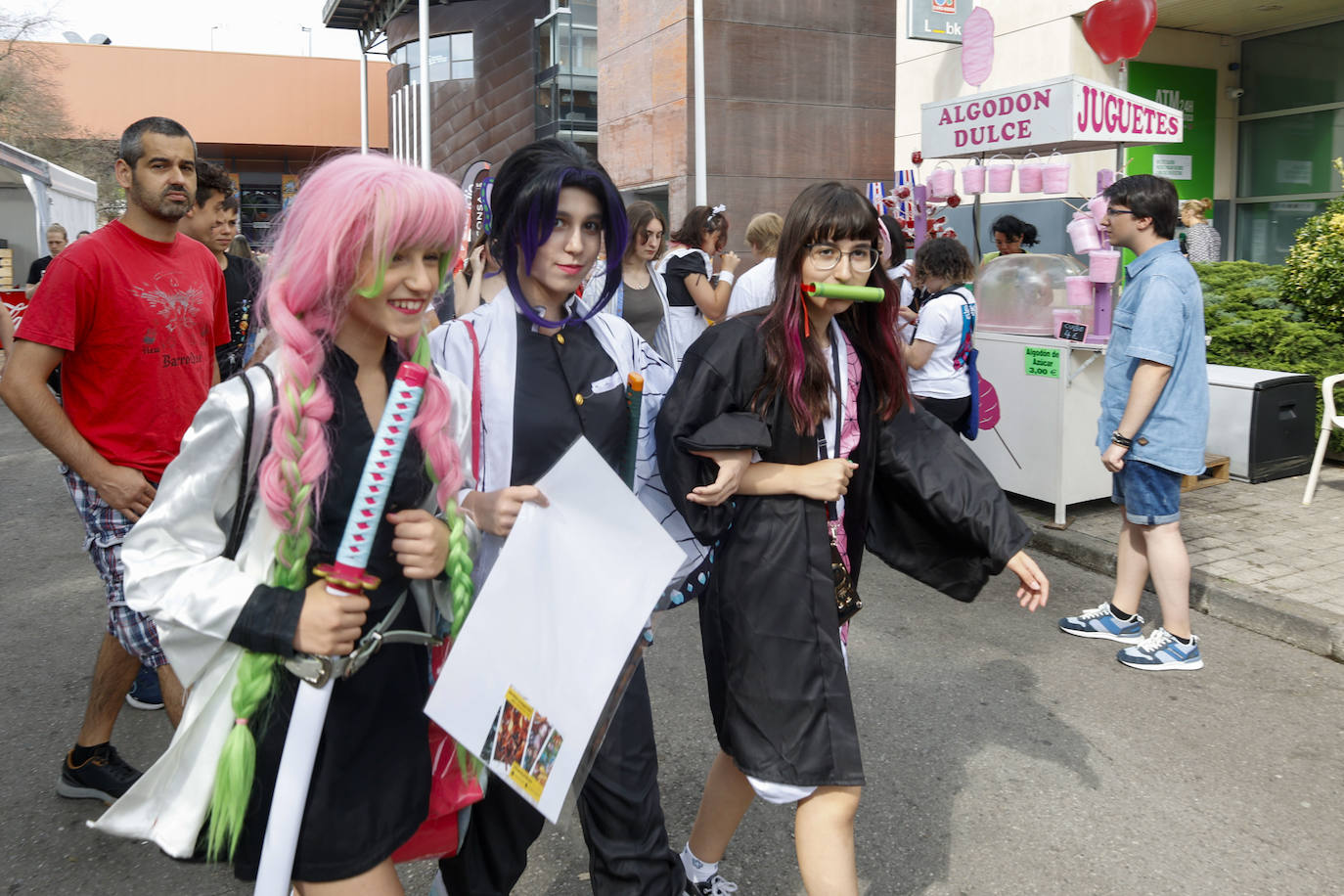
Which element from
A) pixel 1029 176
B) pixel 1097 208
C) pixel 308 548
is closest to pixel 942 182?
pixel 1029 176

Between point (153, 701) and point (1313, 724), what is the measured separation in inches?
173

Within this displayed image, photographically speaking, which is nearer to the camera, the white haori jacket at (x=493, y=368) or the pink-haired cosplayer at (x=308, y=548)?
the pink-haired cosplayer at (x=308, y=548)

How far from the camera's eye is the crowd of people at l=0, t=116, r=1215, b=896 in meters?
1.66

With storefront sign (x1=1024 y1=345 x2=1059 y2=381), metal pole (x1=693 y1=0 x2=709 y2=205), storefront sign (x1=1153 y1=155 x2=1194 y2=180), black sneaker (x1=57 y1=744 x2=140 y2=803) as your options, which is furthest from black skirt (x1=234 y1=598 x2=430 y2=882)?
storefront sign (x1=1153 y1=155 x2=1194 y2=180)

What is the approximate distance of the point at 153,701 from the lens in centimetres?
420

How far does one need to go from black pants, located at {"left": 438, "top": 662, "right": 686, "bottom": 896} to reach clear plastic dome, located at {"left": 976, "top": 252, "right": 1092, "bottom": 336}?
5.38 metres

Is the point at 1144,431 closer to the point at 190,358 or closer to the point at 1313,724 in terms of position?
the point at 1313,724

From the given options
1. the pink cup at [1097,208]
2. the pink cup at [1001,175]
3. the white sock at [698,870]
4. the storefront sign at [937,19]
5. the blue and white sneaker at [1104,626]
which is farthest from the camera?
the storefront sign at [937,19]

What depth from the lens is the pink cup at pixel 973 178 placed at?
7742mm

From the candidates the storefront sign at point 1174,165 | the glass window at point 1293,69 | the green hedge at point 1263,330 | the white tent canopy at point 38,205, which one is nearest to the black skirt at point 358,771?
the green hedge at point 1263,330

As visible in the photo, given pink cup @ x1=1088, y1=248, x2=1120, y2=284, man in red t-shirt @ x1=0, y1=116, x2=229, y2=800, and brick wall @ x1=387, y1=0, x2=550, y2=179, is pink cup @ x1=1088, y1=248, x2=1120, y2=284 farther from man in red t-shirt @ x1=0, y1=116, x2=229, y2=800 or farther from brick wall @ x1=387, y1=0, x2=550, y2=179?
brick wall @ x1=387, y1=0, x2=550, y2=179

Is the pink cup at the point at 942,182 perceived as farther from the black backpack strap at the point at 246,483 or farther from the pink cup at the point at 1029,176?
the black backpack strap at the point at 246,483

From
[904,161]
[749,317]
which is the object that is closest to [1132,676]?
[749,317]

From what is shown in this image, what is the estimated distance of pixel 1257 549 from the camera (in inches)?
232
